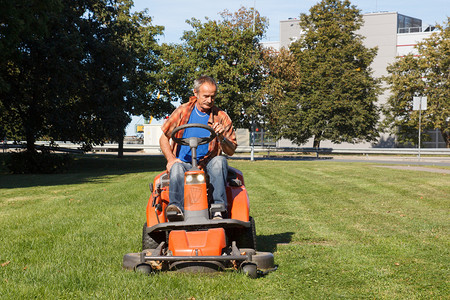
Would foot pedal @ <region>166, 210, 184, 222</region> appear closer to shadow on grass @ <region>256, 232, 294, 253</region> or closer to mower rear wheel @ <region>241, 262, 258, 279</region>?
mower rear wheel @ <region>241, 262, 258, 279</region>

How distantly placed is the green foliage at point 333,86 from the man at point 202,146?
37.6m

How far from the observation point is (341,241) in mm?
6523

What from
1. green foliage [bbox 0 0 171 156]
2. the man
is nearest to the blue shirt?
the man

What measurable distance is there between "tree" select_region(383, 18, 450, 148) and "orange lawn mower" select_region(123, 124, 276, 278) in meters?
40.5

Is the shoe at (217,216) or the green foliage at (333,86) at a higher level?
the green foliage at (333,86)

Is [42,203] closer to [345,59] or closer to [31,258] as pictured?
[31,258]

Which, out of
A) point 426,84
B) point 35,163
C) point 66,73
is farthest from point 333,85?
point 35,163

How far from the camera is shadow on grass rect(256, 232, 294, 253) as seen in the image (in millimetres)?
6039

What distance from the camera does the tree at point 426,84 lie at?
42188mm

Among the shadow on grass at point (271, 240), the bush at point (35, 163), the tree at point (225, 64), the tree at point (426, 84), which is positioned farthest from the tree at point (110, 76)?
the tree at point (426, 84)

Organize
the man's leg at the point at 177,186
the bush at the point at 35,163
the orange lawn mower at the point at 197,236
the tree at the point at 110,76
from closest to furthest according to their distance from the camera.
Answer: the orange lawn mower at the point at 197,236
the man's leg at the point at 177,186
the bush at the point at 35,163
the tree at the point at 110,76

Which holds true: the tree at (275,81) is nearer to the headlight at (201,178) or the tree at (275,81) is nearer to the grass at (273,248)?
the grass at (273,248)

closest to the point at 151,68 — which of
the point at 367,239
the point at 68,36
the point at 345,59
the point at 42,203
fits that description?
the point at 68,36

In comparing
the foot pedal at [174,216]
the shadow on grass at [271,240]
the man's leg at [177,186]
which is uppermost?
the man's leg at [177,186]
